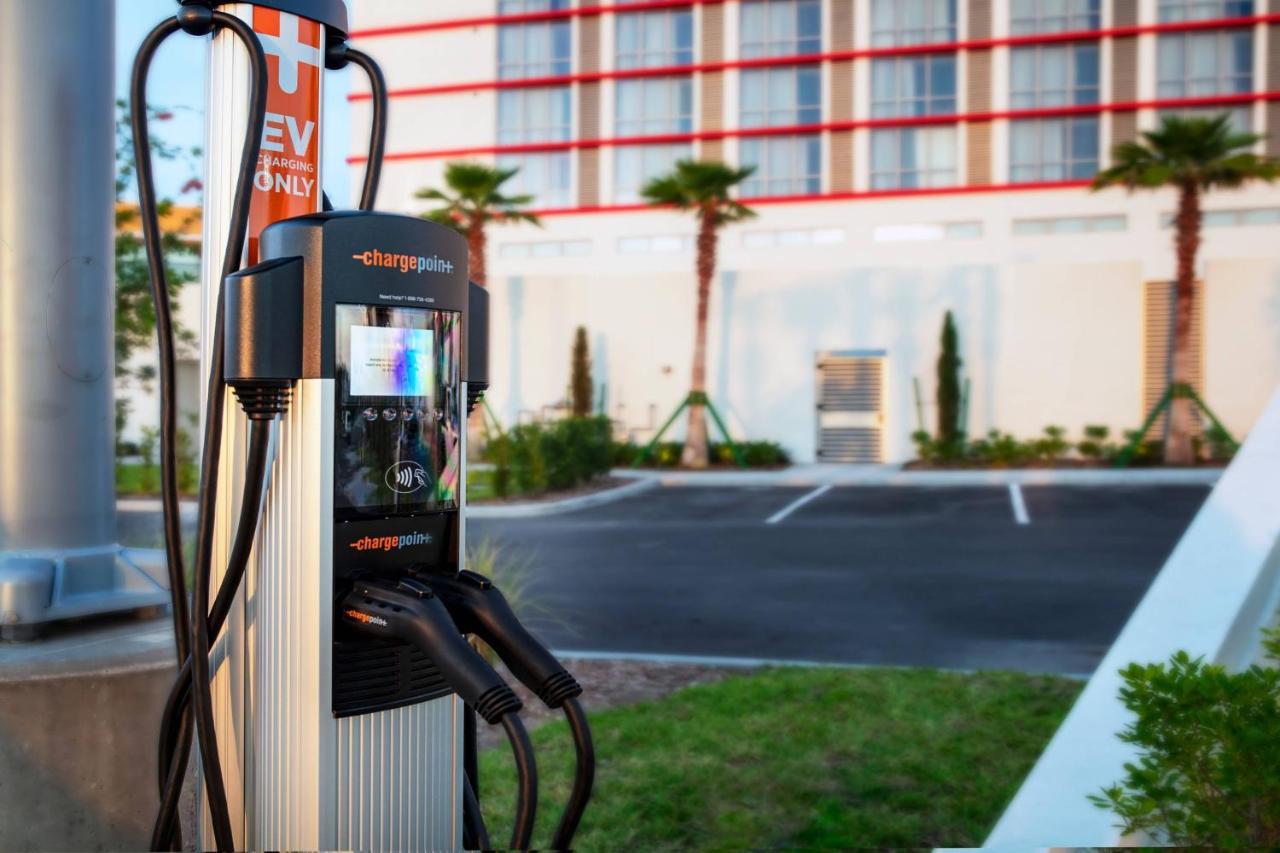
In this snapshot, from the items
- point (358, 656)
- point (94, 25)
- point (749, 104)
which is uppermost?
point (749, 104)

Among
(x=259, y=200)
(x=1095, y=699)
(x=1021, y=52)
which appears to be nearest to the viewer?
(x=259, y=200)

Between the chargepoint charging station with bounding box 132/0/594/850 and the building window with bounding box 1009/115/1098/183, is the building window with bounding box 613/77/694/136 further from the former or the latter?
the chargepoint charging station with bounding box 132/0/594/850

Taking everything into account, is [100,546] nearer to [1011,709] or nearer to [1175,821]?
[1175,821]

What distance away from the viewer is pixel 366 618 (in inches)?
80.1

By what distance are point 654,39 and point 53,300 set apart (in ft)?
102

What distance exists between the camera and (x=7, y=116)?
2.90 m

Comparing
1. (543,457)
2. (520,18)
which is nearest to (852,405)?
(543,457)

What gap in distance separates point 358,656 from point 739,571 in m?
8.94

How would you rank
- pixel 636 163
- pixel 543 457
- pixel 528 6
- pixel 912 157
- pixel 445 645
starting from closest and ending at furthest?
pixel 445 645 → pixel 543 457 → pixel 912 157 → pixel 636 163 → pixel 528 6

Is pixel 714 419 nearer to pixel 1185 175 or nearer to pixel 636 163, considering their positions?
pixel 636 163

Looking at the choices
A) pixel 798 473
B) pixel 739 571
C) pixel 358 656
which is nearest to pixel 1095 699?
pixel 358 656

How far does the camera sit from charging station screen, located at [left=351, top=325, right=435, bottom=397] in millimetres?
2043

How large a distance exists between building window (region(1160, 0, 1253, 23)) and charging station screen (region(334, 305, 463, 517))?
31.8 meters

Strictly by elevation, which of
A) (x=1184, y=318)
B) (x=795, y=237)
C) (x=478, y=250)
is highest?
(x=795, y=237)
